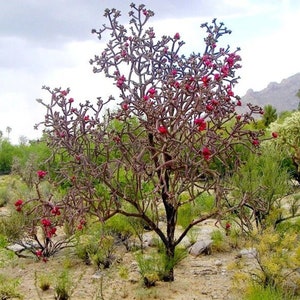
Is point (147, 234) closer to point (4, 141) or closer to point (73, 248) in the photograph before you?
point (73, 248)

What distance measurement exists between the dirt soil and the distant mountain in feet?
333

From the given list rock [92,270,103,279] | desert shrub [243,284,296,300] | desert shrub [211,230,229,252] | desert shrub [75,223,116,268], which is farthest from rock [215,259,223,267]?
desert shrub [243,284,296,300]

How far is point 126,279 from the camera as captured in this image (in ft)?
23.0

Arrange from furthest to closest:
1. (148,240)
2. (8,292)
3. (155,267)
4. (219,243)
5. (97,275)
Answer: (148,240) → (219,243) → (97,275) → (155,267) → (8,292)

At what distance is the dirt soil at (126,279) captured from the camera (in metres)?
6.32

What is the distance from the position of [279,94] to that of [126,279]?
388 ft

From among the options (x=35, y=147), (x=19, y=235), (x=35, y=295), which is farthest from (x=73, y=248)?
(x=35, y=147)

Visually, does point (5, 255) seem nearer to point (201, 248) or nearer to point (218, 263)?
point (201, 248)

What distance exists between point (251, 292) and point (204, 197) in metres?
6.39

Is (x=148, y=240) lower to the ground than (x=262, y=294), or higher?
higher

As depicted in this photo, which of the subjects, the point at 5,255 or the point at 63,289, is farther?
the point at 5,255

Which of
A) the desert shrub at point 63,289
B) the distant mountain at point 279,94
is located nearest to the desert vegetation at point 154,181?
the desert shrub at point 63,289

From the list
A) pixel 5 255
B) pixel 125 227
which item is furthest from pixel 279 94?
pixel 5 255

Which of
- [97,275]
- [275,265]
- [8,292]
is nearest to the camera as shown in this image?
[275,265]
